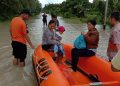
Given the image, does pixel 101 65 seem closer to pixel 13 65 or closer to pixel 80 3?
pixel 13 65

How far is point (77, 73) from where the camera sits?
297 inches

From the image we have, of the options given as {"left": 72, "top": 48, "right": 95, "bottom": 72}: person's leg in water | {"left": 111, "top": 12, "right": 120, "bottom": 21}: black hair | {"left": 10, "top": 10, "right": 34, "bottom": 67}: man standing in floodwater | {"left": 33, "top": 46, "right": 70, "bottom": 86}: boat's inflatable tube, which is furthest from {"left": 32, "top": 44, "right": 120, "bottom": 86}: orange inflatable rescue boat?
{"left": 111, "top": 12, "right": 120, "bottom": 21}: black hair

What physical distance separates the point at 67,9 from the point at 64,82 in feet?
193

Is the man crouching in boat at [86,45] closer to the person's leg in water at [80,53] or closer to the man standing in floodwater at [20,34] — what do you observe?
the person's leg in water at [80,53]

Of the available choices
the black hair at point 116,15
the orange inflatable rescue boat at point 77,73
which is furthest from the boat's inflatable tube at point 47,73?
the black hair at point 116,15

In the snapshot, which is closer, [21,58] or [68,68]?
[68,68]

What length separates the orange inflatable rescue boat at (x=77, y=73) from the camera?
5.54 metres

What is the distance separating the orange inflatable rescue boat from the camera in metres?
5.54

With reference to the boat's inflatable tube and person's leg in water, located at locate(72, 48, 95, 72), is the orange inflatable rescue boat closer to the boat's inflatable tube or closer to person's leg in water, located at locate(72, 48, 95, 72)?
the boat's inflatable tube

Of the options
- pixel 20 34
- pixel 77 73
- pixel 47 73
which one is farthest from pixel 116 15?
pixel 20 34

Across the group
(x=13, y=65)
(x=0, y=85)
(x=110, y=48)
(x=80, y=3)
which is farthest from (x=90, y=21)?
(x=80, y=3)

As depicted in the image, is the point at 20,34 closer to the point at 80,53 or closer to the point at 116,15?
the point at 80,53

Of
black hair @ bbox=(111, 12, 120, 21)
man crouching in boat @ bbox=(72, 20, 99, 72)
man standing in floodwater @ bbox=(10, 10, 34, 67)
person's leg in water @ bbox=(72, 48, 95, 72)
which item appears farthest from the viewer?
man standing in floodwater @ bbox=(10, 10, 34, 67)

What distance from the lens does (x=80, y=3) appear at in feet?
179
